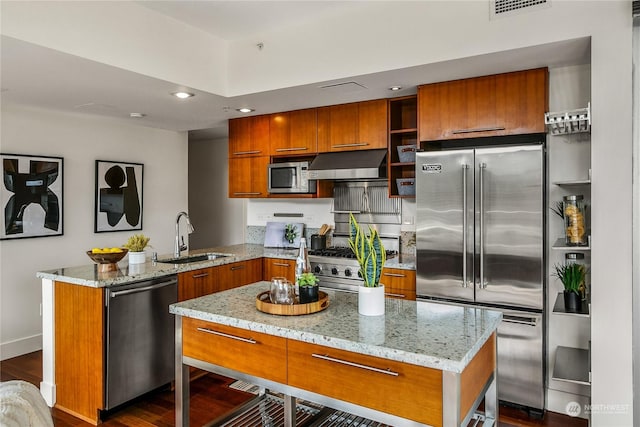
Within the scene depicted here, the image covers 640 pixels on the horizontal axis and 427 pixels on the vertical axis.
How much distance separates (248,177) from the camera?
15.7ft

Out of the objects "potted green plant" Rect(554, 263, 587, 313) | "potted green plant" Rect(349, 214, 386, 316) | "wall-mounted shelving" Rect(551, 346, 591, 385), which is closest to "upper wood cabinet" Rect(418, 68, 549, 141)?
"potted green plant" Rect(554, 263, 587, 313)

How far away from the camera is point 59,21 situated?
8.50 ft

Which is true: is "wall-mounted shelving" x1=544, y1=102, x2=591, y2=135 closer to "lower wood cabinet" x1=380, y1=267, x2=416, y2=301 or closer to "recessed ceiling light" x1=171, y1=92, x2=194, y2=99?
"lower wood cabinet" x1=380, y1=267, x2=416, y2=301

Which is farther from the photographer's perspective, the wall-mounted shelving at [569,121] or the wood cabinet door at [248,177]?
the wood cabinet door at [248,177]

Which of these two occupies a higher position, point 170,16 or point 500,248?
point 170,16

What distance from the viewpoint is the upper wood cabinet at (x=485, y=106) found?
3.03m

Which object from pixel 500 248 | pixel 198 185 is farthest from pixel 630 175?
pixel 198 185

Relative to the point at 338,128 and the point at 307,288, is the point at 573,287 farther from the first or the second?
the point at 338,128

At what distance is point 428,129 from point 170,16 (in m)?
2.09

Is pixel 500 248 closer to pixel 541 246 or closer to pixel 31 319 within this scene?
pixel 541 246

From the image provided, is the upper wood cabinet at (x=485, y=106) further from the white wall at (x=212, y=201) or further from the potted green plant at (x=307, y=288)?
the white wall at (x=212, y=201)

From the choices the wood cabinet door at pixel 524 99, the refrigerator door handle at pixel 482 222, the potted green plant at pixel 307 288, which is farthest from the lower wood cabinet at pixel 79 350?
the wood cabinet door at pixel 524 99

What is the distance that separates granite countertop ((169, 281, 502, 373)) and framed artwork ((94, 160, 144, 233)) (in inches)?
124

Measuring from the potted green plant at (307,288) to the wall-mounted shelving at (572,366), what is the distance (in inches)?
67.5
